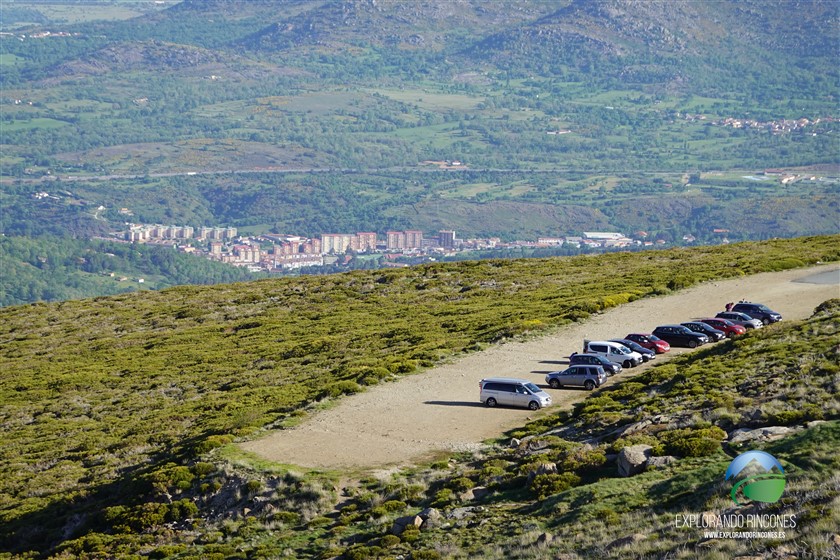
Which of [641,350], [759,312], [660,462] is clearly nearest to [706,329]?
[759,312]

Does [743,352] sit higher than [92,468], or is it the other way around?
[743,352]

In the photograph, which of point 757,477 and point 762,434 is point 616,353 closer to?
point 762,434

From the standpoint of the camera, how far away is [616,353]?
62.4 metres

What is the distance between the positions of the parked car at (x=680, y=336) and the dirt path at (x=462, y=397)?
88 centimetres

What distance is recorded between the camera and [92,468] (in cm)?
5938

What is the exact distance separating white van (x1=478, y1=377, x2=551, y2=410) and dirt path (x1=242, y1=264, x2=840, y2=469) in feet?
1.41

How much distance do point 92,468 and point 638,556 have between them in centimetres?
3478

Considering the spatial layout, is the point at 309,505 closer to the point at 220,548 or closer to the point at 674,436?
the point at 220,548

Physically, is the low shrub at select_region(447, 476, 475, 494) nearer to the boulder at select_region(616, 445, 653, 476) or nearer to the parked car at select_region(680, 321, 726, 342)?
the boulder at select_region(616, 445, 653, 476)

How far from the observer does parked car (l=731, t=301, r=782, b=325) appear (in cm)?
6838

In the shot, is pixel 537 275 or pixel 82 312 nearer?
pixel 537 275

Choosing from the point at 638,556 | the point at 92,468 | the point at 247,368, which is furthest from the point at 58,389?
the point at 638,556

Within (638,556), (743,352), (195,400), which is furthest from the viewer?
(195,400)

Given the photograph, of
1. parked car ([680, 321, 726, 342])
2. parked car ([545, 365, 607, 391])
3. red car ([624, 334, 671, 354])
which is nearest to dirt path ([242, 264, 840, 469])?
parked car ([545, 365, 607, 391])
